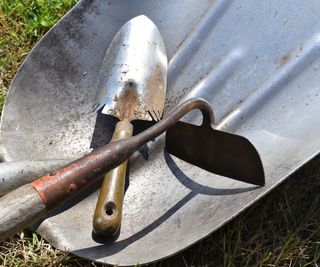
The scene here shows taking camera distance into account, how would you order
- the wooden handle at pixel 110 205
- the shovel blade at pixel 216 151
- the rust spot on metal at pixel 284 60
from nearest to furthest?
the wooden handle at pixel 110 205 < the shovel blade at pixel 216 151 < the rust spot on metal at pixel 284 60

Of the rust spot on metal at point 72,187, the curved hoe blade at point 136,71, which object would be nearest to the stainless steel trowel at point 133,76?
the curved hoe blade at point 136,71

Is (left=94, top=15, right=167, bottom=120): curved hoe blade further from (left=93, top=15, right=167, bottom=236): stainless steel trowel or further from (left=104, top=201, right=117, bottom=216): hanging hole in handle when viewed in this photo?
(left=104, top=201, right=117, bottom=216): hanging hole in handle

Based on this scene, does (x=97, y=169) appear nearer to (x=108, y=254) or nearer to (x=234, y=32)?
(x=108, y=254)

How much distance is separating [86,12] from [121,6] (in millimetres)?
114

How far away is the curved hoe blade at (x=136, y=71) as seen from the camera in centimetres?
185

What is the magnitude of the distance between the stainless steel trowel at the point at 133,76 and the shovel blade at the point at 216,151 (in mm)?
98

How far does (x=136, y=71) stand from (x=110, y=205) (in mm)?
471

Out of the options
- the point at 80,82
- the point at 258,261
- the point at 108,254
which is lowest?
the point at 258,261

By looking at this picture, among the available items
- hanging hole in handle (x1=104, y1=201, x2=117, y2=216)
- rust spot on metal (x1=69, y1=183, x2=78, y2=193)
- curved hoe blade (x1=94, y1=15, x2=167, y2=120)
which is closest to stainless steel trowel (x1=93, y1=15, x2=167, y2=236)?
curved hoe blade (x1=94, y1=15, x2=167, y2=120)

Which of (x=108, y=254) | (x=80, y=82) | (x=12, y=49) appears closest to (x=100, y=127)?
(x=80, y=82)

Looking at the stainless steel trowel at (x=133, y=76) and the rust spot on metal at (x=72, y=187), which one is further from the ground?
the stainless steel trowel at (x=133, y=76)

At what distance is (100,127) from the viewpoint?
1896 mm

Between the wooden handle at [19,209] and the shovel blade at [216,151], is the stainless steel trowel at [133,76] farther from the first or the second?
the wooden handle at [19,209]

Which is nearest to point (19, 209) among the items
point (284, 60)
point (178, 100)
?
point (178, 100)
